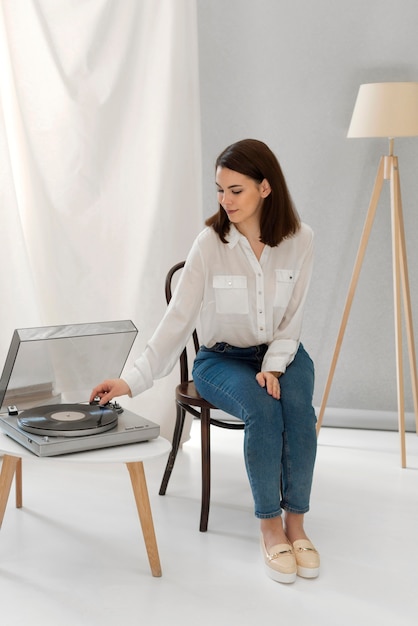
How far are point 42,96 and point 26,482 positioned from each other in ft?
4.54

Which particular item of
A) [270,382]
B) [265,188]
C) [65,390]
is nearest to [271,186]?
[265,188]

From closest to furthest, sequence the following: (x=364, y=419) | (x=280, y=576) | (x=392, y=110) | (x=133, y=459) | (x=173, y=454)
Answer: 1. (x=133, y=459)
2. (x=280, y=576)
3. (x=173, y=454)
4. (x=392, y=110)
5. (x=364, y=419)

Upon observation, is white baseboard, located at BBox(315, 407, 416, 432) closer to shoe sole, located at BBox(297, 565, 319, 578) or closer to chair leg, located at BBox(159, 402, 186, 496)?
chair leg, located at BBox(159, 402, 186, 496)

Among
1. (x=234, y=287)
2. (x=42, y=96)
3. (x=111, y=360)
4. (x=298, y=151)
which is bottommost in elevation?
(x=111, y=360)

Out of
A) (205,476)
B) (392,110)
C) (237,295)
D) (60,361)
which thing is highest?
(392,110)

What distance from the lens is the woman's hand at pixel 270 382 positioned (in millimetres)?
2232

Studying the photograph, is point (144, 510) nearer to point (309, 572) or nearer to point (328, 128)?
point (309, 572)

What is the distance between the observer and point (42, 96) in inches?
122

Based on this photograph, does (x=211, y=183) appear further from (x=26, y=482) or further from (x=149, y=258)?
(x=26, y=482)

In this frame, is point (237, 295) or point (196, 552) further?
point (237, 295)

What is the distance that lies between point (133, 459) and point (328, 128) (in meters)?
1.88

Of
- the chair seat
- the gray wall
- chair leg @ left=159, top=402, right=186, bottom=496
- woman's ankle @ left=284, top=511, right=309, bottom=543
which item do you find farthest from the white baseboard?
woman's ankle @ left=284, top=511, right=309, bottom=543

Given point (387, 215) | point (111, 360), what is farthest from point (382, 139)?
point (111, 360)

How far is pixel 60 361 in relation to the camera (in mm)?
2219
